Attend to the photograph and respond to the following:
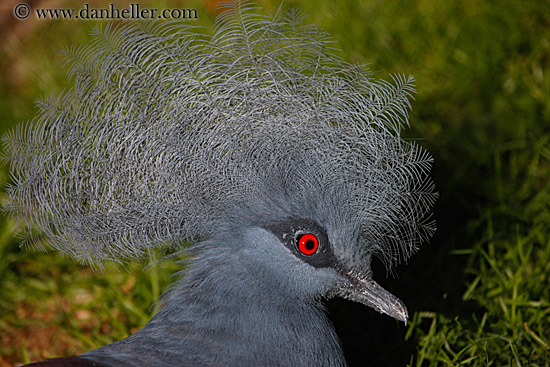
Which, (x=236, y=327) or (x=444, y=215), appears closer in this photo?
(x=236, y=327)

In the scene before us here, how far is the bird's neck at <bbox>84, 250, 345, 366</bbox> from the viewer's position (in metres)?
2.58

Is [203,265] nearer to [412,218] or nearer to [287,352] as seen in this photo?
[287,352]

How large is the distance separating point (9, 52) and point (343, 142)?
472 centimetres

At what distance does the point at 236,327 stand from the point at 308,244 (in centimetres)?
47

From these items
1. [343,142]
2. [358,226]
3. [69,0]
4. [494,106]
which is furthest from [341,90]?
[69,0]

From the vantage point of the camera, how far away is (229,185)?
261 cm

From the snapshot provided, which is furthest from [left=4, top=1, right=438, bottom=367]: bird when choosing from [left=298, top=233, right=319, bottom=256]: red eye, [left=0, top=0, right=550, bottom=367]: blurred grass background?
[left=0, top=0, right=550, bottom=367]: blurred grass background

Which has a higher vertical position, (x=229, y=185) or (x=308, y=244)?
(x=229, y=185)

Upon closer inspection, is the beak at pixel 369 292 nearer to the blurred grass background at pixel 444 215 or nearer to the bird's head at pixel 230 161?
the bird's head at pixel 230 161

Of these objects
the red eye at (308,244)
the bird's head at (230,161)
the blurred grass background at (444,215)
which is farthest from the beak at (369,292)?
the blurred grass background at (444,215)

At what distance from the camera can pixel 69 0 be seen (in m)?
6.12

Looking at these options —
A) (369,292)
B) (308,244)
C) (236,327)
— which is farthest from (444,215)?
(236,327)

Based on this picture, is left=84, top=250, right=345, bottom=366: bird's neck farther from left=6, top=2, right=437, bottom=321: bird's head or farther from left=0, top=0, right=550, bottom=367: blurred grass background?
left=0, top=0, right=550, bottom=367: blurred grass background

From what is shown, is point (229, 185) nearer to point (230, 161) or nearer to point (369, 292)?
point (230, 161)
